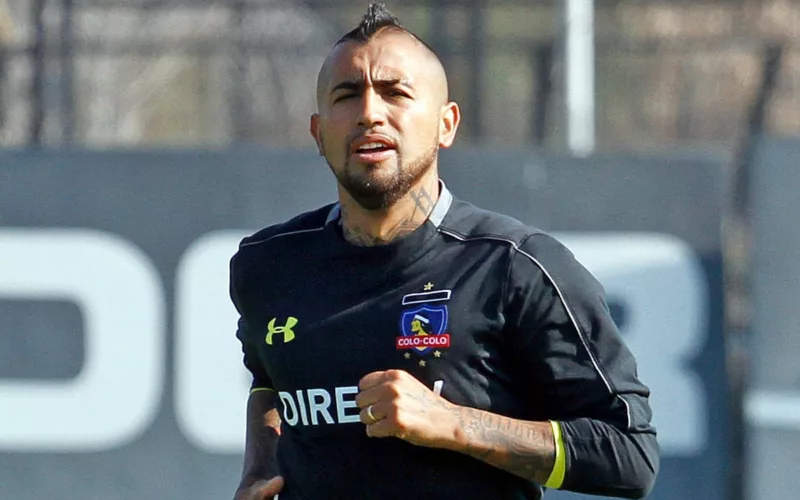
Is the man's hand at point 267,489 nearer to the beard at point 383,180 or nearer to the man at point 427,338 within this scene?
the man at point 427,338

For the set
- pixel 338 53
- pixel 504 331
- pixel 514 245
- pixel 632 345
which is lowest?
pixel 632 345

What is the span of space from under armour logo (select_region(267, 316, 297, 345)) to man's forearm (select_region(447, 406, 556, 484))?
446 millimetres

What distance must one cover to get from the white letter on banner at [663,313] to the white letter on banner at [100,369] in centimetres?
171

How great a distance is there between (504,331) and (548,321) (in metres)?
0.09

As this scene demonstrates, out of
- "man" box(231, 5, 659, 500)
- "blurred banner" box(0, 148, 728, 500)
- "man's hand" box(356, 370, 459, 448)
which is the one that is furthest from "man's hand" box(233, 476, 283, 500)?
"blurred banner" box(0, 148, 728, 500)

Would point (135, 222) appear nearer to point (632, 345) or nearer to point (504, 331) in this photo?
point (632, 345)

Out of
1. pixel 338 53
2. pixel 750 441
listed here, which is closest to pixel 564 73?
pixel 750 441

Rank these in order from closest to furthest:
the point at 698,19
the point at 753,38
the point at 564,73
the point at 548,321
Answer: the point at 548,321
the point at 564,73
the point at 753,38
the point at 698,19

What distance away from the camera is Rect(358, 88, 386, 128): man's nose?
261cm

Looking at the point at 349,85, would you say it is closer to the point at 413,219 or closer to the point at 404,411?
the point at 413,219

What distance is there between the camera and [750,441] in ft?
17.3

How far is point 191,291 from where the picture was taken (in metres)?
5.29

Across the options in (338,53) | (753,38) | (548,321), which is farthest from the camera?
(753,38)

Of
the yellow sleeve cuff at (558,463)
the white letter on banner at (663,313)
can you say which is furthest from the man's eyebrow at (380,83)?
the white letter on banner at (663,313)
